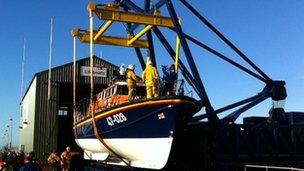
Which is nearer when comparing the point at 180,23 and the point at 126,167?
the point at 126,167

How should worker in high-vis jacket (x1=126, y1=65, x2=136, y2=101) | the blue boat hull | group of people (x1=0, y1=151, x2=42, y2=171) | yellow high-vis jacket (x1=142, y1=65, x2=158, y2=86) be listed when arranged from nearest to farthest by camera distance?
group of people (x1=0, y1=151, x2=42, y2=171), the blue boat hull, yellow high-vis jacket (x1=142, y1=65, x2=158, y2=86), worker in high-vis jacket (x1=126, y1=65, x2=136, y2=101)

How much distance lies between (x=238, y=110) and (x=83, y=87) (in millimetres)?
14212

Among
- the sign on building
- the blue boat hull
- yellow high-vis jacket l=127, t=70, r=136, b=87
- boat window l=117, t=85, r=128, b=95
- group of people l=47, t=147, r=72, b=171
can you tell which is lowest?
group of people l=47, t=147, r=72, b=171

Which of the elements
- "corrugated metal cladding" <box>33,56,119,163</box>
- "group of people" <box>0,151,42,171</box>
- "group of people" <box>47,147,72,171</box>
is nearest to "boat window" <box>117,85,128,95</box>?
"group of people" <box>47,147,72,171</box>

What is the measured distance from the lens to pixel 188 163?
826 inches

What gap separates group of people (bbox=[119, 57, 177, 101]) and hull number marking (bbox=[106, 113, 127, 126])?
92 cm

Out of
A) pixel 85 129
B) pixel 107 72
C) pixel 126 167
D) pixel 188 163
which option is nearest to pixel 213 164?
pixel 188 163

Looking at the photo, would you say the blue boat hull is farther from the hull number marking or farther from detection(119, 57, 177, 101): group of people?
detection(119, 57, 177, 101): group of people

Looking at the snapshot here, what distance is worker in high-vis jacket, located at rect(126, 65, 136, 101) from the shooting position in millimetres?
18406

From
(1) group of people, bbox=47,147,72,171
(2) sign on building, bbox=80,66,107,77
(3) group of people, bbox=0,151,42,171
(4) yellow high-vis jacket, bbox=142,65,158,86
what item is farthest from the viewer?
(2) sign on building, bbox=80,66,107,77

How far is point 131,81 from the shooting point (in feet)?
61.0

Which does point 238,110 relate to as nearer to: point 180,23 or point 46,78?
point 180,23

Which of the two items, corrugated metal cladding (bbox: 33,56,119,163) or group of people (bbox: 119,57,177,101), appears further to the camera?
corrugated metal cladding (bbox: 33,56,119,163)

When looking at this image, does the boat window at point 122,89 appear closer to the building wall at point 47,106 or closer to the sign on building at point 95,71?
the building wall at point 47,106
